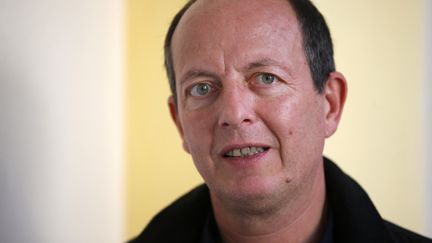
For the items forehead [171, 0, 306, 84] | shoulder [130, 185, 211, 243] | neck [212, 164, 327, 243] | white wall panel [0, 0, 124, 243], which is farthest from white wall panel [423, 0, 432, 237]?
white wall panel [0, 0, 124, 243]

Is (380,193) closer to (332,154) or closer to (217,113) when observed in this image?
(332,154)

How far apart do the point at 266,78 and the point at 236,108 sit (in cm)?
12

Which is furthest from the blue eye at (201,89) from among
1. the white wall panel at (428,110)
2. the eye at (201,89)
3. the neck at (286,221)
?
the white wall panel at (428,110)

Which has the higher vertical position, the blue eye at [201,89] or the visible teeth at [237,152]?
the blue eye at [201,89]

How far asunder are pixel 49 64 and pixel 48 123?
0.50 feet

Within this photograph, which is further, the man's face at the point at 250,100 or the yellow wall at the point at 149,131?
the yellow wall at the point at 149,131

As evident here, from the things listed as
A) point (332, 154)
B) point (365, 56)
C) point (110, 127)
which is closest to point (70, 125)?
point (110, 127)

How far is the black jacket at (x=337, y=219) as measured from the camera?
0.89 metres

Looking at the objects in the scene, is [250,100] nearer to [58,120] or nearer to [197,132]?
[197,132]

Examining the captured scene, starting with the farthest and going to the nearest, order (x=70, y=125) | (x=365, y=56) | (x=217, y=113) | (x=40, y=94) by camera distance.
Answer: (x=365, y=56)
(x=70, y=125)
(x=40, y=94)
(x=217, y=113)

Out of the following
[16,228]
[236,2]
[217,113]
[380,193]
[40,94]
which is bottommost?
[380,193]

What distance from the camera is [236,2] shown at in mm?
866

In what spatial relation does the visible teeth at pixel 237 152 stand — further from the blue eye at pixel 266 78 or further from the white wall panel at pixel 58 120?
the white wall panel at pixel 58 120

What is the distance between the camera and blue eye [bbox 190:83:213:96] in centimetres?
89
